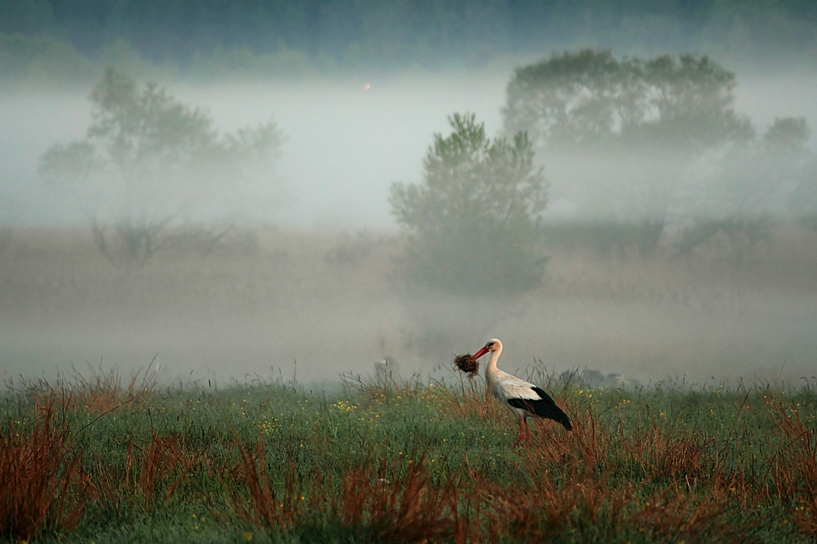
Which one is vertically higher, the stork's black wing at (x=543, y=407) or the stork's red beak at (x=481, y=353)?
the stork's red beak at (x=481, y=353)

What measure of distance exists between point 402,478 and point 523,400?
2.61 m

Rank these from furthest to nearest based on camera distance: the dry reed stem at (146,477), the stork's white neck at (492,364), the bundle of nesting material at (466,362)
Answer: the bundle of nesting material at (466,362)
the stork's white neck at (492,364)
the dry reed stem at (146,477)

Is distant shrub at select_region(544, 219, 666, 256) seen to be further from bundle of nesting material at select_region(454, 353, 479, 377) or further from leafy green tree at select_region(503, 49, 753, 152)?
bundle of nesting material at select_region(454, 353, 479, 377)

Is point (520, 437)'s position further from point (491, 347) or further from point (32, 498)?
point (32, 498)

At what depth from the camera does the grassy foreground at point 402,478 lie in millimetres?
5027

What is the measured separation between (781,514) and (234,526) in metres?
4.20

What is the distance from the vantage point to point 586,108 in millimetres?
22594

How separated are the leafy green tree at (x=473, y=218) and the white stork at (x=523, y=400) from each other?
10.7m

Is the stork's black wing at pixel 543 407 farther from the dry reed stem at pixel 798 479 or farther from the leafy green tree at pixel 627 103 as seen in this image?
the leafy green tree at pixel 627 103

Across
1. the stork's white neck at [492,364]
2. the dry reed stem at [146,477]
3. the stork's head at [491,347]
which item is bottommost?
the dry reed stem at [146,477]

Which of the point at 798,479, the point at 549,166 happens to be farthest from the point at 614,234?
the point at 798,479

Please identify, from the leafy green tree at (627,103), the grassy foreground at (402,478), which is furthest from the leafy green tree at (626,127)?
the grassy foreground at (402,478)

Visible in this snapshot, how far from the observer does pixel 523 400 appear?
8398 mm

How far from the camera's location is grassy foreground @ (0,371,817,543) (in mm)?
5027
